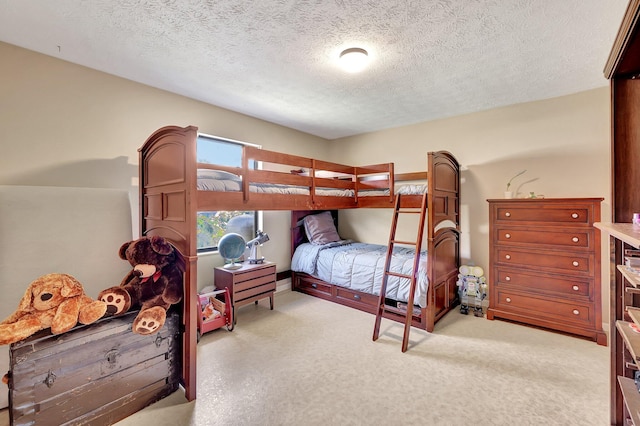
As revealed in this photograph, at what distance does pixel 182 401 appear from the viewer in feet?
6.15

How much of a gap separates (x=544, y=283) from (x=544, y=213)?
2.46ft

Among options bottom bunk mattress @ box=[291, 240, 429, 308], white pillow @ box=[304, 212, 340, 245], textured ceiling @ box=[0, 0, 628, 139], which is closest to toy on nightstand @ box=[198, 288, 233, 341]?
bottom bunk mattress @ box=[291, 240, 429, 308]

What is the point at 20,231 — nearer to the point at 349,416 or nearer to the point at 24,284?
the point at 24,284

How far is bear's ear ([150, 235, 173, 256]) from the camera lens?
1862mm

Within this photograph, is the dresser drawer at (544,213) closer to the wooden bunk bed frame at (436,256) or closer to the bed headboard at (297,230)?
the wooden bunk bed frame at (436,256)

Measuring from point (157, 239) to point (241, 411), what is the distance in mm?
1298

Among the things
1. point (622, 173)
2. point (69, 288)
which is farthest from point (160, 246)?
point (622, 173)

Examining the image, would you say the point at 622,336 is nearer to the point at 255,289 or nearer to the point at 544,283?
the point at 544,283

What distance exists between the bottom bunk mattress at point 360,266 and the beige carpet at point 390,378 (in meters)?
0.44

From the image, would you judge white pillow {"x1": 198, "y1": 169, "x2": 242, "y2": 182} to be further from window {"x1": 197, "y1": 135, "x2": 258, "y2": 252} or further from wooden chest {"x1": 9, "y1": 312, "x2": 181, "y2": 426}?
wooden chest {"x1": 9, "y1": 312, "x2": 181, "y2": 426}

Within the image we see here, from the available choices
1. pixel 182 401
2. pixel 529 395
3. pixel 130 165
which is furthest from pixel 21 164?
pixel 529 395

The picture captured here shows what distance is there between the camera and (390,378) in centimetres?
209

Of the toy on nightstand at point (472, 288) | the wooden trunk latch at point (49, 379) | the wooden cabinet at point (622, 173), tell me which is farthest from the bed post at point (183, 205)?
the toy on nightstand at point (472, 288)

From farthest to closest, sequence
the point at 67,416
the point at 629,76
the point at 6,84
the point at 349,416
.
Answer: the point at 6,84, the point at 349,416, the point at 67,416, the point at 629,76
